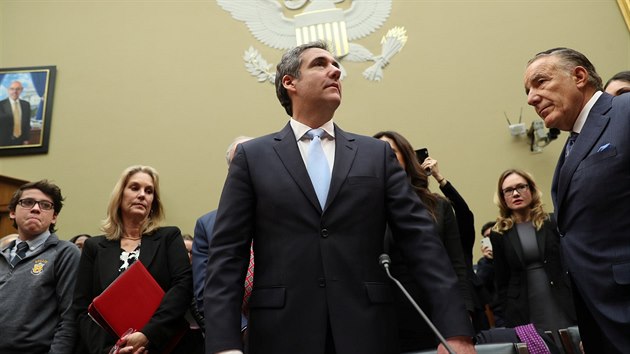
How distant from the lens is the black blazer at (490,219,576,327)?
318 cm

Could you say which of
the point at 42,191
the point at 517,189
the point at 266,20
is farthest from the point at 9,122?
the point at 517,189

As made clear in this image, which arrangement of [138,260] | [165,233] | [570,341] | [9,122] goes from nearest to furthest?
[570,341] < [138,260] < [165,233] < [9,122]

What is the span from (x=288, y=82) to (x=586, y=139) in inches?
40.1

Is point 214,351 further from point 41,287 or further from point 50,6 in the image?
point 50,6

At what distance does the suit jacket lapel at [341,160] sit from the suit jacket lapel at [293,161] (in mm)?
59

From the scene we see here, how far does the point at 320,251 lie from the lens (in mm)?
1619

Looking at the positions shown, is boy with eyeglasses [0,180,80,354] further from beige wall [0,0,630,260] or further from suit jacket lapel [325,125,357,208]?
beige wall [0,0,630,260]

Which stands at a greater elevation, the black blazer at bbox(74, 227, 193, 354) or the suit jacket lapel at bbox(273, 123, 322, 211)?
the suit jacket lapel at bbox(273, 123, 322, 211)

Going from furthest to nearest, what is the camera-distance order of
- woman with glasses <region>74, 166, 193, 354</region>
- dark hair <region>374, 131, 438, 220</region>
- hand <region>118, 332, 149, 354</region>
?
dark hair <region>374, 131, 438, 220</region>, woman with glasses <region>74, 166, 193, 354</region>, hand <region>118, 332, 149, 354</region>

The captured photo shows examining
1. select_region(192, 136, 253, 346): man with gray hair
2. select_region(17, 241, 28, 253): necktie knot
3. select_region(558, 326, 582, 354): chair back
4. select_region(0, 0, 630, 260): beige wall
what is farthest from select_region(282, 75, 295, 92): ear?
select_region(0, 0, 630, 260): beige wall

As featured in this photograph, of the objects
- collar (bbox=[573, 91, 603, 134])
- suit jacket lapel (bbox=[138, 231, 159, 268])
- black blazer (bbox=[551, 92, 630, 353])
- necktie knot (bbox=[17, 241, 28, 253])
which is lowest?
necktie knot (bbox=[17, 241, 28, 253])

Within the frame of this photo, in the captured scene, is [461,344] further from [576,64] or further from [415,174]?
[415,174]

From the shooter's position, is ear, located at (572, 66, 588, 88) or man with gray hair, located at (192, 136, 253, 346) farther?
man with gray hair, located at (192, 136, 253, 346)

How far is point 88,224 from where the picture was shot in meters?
6.29
